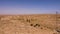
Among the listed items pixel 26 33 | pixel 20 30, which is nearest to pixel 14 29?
pixel 20 30

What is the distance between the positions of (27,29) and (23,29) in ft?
1.56

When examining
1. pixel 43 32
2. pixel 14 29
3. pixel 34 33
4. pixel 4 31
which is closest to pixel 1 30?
pixel 4 31

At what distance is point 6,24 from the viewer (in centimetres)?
1532

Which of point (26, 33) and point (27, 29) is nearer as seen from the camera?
point (26, 33)

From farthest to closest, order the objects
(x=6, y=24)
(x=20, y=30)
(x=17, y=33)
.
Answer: (x=6, y=24), (x=20, y=30), (x=17, y=33)

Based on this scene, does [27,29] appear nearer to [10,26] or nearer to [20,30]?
[20,30]

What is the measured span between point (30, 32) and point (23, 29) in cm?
102

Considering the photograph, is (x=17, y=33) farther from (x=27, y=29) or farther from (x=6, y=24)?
(x=6, y=24)

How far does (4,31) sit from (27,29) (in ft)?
8.81

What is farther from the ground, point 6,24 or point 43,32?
point 6,24

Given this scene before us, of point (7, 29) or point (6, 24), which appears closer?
point (7, 29)

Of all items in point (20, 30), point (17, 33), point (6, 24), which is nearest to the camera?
point (17, 33)

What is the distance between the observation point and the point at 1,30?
539 inches

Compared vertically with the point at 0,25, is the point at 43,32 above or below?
below
